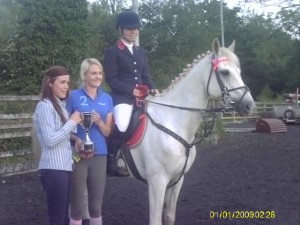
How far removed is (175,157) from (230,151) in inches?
361

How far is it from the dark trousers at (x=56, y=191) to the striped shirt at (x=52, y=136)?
55mm

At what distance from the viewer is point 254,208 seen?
6586 millimetres

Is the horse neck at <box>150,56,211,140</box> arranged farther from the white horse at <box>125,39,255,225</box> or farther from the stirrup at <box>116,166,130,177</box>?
the stirrup at <box>116,166,130,177</box>

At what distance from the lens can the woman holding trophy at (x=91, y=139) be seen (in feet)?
13.8

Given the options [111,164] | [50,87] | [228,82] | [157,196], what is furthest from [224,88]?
[50,87]

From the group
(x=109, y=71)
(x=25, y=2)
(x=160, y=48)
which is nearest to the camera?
(x=109, y=71)

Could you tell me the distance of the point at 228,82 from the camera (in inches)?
183

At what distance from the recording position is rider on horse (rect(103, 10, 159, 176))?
4.98 metres

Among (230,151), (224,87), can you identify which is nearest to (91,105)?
(224,87)

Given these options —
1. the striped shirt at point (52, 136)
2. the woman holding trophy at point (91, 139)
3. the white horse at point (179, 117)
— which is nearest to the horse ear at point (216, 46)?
the white horse at point (179, 117)

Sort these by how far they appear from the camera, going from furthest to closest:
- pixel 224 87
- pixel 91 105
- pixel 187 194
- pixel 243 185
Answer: pixel 243 185, pixel 187 194, pixel 224 87, pixel 91 105

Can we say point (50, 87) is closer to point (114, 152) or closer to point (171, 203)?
point (114, 152)

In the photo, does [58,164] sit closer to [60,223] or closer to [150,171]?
[60,223]

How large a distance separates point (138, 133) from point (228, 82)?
1.10m
